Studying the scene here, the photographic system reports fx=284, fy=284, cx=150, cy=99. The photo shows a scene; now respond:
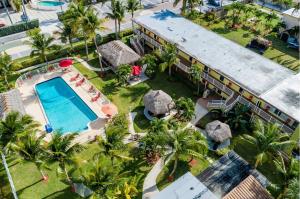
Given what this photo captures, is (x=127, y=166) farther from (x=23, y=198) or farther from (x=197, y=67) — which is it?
(x=197, y=67)

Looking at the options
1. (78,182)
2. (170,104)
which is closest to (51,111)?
(78,182)

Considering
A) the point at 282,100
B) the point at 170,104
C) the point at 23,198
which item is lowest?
the point at 23,198

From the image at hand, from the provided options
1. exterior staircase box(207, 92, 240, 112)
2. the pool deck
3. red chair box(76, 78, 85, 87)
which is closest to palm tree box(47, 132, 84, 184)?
the pool deck

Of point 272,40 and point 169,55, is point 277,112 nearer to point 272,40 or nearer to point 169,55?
point 169,55

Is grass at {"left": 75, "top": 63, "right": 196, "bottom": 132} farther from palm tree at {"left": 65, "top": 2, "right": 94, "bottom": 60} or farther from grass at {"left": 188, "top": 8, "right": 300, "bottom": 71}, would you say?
grass at {"left": 188, "top": 8, "right": 300, "bottom": 71}

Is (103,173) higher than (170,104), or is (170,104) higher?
(103,173)

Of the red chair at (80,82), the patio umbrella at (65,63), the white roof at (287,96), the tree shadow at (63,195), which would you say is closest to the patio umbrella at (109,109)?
the red chair at (80,82)

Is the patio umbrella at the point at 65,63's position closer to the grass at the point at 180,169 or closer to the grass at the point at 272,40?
the grass at the point at 180,169
